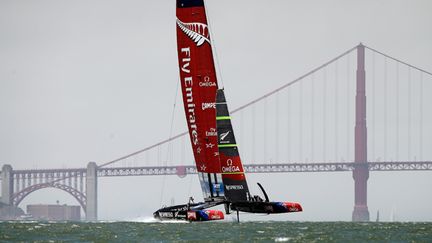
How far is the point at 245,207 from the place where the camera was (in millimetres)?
35750

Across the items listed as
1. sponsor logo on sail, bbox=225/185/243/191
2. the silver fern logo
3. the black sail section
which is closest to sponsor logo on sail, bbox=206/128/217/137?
the black sail section

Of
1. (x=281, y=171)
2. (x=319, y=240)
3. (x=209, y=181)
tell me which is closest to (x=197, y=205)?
(x=209, y=181)

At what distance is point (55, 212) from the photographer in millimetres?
125000

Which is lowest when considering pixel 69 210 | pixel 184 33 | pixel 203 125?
pixel 69 210

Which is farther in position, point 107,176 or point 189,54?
point 107,176

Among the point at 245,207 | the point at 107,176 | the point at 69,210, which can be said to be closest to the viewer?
the point at 245,207

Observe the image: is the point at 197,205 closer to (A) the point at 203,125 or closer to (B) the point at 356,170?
(A) the point at 203,125

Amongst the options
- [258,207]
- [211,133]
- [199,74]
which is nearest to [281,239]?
[258,207]

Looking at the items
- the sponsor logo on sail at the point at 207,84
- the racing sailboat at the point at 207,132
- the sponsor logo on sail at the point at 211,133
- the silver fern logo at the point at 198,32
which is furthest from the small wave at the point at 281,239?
the silver fern logo at the point at 198,32

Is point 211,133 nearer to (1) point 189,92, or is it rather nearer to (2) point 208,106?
(2) point 208,106

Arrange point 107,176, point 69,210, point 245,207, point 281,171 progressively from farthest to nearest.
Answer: point 69,210 → point 107,176 → point 281,171 → point 245,207

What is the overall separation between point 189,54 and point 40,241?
6.97 metres

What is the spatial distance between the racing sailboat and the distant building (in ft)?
277

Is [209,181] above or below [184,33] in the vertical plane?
below
